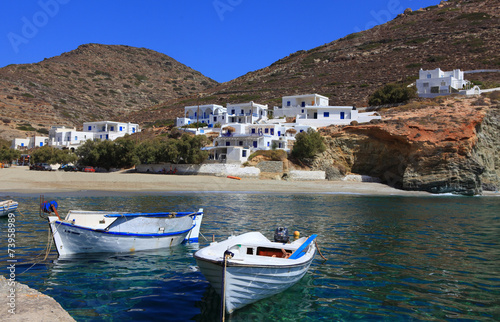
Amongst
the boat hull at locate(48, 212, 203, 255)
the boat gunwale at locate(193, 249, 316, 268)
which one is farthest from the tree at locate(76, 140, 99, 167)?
Result: the boat gunwale at locate(193, 249, 316, 268)

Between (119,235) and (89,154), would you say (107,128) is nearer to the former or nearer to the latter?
(89,154)

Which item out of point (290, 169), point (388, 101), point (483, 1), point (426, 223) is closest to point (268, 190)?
point (290, 169)

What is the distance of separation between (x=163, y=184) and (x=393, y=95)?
186 ft

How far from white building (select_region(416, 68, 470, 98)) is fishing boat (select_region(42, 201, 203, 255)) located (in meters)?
78.7

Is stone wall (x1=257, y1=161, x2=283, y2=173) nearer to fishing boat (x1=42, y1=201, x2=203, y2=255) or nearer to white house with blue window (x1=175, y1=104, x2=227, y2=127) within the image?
white house with blue window (x1=175, y1=104, x2=227, y2=127)

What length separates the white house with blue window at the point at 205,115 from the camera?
87.5 metres

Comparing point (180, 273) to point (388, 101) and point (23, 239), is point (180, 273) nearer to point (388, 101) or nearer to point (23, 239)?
point (23, 239)

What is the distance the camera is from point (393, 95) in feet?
260

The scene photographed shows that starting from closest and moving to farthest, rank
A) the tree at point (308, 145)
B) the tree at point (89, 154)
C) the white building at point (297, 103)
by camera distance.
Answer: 1. the tree at point (308, 145)
2. the tree at point (89, 154)
3. the white building at point (297, 103)

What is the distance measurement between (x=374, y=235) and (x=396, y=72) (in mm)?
104360

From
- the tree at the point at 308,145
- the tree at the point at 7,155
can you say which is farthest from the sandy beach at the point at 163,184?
the tree at the point at 7,155

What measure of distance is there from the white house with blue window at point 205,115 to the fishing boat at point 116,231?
69387mm

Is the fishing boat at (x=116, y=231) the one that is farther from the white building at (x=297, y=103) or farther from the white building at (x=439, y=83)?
the white building at (x=439, y=83)

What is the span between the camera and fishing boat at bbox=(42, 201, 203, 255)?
13367 mm
